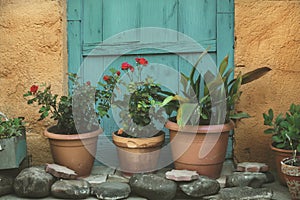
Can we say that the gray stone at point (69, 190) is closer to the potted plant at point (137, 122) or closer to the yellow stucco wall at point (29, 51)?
Answer: the potted plant at point (137, 122)

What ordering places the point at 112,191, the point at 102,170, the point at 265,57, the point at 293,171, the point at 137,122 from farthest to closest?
the point at 102,170 → the point at 265,57 → the point at 137,122 → the point at 112,191 → the point at 293,171

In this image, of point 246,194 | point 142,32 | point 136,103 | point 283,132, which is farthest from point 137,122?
point 283,132

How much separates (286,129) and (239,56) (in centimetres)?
71

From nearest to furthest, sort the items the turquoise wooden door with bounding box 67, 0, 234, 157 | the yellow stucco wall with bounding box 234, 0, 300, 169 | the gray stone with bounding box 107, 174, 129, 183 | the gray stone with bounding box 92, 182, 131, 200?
the gray stone with bounding box 92, 182, 131, 200 → the gray stone with bounding box 107, 174, 129, 183 → the yellow stucco wall with bounding box 234, 0, 300, 169 → the turquoise wooden door with bounding box 67, 0, 234, 157

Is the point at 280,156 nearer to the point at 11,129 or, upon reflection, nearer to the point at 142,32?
the point at 142,32

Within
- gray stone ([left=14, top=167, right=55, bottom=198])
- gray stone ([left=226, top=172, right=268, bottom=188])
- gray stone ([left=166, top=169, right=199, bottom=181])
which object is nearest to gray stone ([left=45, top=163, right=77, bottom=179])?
gray stone ([left=14, top=167, right=55, bottom=198])

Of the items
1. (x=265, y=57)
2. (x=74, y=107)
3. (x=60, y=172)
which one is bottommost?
(x=60, y=172)

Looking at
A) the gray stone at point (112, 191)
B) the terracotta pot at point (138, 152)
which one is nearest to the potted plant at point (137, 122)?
the terracotta pot at point (138, 152)

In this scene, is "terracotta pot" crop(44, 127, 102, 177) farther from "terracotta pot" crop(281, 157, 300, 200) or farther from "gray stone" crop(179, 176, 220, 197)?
"terracotta pot" crop(281, 157, 300, 200)

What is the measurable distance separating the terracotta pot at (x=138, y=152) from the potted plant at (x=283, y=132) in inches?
31.5

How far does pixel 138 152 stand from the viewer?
358 centimetres

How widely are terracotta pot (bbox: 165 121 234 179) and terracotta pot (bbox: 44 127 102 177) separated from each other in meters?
→ 0.59

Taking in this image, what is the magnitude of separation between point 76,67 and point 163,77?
0.71 meters

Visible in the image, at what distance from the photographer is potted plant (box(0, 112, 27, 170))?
336 cm
